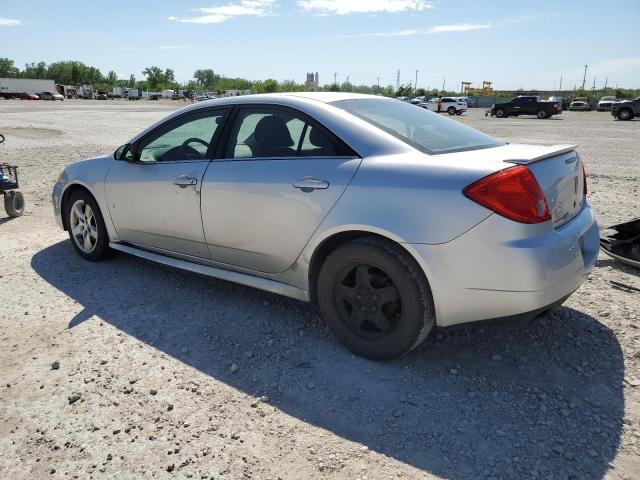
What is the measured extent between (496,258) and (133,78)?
179895 millimetres

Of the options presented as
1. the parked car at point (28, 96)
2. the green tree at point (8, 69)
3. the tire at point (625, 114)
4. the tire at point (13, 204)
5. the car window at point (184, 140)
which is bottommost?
the tire at point (13, 204)

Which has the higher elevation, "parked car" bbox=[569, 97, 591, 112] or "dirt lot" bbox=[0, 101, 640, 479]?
"parked car" bbox=[569, 97, 591, 112]

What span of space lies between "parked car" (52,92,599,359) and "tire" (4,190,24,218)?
2.98 meters

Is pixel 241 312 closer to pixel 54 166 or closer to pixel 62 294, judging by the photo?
pixel 62 294

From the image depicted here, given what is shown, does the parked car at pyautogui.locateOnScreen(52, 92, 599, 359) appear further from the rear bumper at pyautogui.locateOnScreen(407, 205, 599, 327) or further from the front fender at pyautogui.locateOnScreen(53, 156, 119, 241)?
the front fender at pyautogui.locateOnScreen(53, 156, 119, 241)

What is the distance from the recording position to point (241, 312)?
3.80 metres

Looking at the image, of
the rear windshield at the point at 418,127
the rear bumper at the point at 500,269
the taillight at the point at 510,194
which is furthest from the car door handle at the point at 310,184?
the taillight at the point at 510,194

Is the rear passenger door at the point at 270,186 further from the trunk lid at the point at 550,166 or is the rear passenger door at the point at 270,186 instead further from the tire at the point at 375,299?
the trunk lid at the point at 550,166

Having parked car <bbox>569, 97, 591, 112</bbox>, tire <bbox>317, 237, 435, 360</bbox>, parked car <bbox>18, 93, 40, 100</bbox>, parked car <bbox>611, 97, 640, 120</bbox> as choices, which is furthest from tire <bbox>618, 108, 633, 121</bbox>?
parked car <bbox>18, 93, 40, 100</bbox>

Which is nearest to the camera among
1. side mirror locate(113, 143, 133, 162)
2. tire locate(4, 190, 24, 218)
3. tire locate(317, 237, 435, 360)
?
tire locate(317, 237, 435, 360)

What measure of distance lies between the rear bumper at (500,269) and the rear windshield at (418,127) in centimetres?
69

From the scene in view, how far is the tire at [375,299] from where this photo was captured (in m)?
2.81

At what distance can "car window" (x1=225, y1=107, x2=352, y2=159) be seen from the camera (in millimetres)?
3215

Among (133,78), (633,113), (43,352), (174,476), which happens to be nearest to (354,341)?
(174,476)
